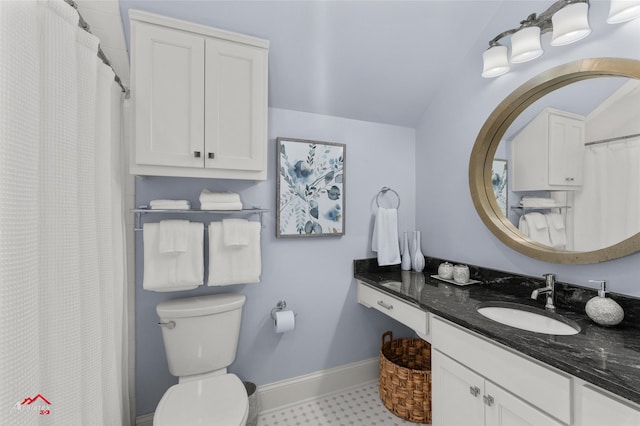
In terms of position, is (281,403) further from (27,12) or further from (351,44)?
(351,44)

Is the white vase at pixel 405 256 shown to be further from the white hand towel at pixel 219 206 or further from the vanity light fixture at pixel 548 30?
the white hand towel at pixel 219 206

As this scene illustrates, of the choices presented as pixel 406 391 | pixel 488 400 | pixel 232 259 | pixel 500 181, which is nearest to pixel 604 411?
pixel 488 400

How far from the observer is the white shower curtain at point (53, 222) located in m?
0.58

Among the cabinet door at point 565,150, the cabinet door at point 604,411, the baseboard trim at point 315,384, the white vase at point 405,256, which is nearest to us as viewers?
the cabinet door at point 604,411

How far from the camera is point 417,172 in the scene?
2.41 m

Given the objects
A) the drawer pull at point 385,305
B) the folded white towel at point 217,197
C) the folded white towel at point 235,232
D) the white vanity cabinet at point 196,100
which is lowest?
the drawer pull at point 385,305

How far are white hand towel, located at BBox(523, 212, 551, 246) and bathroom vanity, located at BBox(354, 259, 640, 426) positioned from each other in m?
0.22

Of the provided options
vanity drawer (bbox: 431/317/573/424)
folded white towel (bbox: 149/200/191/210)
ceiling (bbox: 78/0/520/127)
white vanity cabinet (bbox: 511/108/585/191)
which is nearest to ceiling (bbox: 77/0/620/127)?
ceiling (bbox: 78/0/520/127)

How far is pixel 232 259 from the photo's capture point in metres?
1.65

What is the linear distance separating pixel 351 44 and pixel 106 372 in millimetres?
2078

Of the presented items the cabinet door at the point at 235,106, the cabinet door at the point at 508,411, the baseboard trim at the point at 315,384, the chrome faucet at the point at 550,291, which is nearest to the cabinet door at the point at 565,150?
the chrome faucet at the point at 550,291

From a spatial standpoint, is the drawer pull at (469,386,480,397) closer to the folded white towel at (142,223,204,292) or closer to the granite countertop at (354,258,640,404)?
the granite countertop at (354,258,640,404)

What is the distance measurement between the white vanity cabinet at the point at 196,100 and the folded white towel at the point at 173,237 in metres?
0.29

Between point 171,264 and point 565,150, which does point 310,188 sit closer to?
point 171,264
